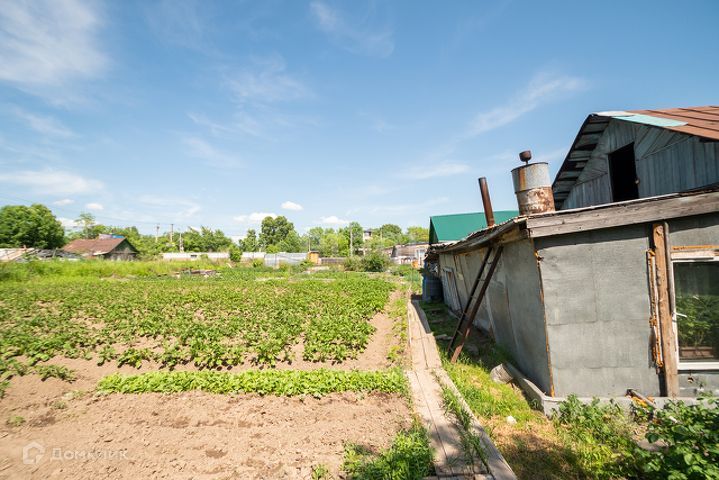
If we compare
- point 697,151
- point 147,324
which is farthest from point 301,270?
point 697,151

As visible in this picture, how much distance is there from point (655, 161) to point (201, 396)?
11.1 metres

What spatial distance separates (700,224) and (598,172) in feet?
15.9

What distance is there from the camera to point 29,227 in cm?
4397

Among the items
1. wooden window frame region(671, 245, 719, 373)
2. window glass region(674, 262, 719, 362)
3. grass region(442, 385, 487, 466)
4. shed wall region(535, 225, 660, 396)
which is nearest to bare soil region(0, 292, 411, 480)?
grass region(442, 385, 487, 466)

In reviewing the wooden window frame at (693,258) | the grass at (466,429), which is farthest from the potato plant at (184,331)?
the wooden window frame at (693,258)

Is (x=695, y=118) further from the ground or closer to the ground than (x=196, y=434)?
further from the ground

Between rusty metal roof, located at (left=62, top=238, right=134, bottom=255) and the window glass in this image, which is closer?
the window glass

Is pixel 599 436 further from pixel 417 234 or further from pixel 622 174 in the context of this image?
pixel 417 234

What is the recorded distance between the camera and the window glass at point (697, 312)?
15.2 feet

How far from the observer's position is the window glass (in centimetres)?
463

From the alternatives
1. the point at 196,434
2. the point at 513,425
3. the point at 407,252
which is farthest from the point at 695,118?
the point at 407,252

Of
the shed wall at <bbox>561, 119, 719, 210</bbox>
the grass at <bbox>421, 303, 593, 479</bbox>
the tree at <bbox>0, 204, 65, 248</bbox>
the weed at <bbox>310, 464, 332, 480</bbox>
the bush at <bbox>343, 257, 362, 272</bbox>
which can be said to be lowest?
the grass at <bbox>421, 303, 593, 479</bbox>

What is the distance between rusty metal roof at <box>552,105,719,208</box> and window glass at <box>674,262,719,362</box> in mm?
2180

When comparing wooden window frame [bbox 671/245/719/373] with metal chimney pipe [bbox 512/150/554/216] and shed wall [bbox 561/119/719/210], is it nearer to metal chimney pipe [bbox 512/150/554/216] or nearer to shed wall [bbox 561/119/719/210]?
shed wall [bbox 561/119/719/210]
